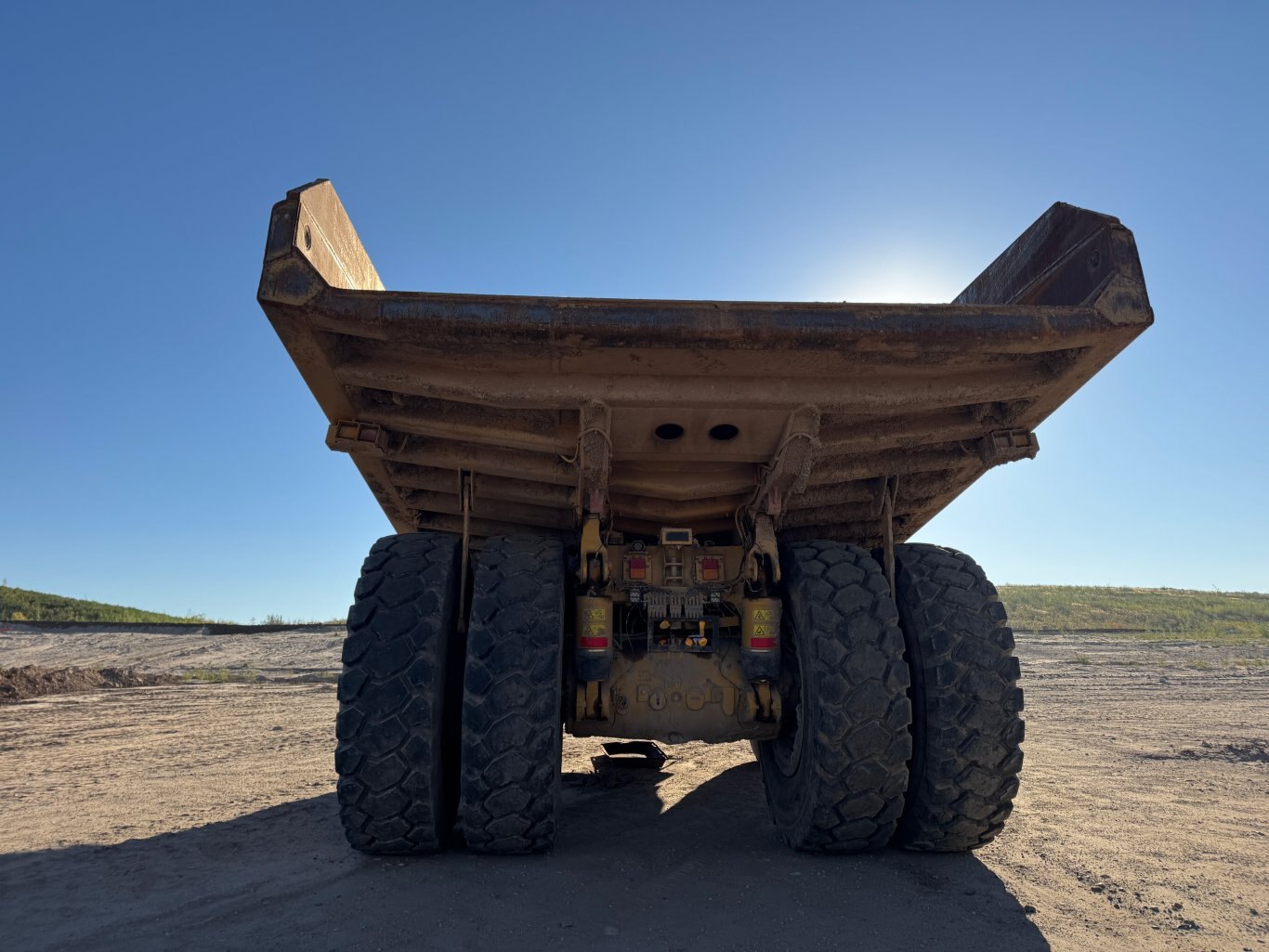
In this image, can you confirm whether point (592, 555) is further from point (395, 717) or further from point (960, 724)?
point (960, 724)

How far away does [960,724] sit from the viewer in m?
3.32

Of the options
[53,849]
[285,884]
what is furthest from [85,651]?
[285,884]

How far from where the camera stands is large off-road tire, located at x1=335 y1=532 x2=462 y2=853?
3221 mm

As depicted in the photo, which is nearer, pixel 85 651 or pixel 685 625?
pixel 685 625

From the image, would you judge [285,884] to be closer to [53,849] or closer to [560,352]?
[53,849]

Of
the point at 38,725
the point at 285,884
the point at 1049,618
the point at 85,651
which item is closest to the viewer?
the point at 285,884

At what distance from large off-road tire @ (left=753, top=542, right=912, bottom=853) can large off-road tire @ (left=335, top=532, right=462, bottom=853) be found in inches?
62.8

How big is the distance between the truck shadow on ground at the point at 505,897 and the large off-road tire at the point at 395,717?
18 cm

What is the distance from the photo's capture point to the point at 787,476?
3.72m

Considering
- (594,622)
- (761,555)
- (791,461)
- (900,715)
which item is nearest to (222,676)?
(594,622)

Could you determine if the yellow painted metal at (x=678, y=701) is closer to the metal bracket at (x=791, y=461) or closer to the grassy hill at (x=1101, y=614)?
the metal bracket at (x=791, y=461)

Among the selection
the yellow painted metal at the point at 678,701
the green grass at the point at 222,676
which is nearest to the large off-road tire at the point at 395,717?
the yellow painted metal at the point at 678,701

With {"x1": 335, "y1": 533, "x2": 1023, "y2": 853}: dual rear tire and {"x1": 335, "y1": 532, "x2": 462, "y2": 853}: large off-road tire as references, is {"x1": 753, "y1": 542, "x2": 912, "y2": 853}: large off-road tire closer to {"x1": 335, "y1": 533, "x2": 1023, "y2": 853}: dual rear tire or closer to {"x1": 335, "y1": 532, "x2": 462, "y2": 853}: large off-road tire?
{"x1": 335, "y1": 533, "x2": 1023, "y2": 853}: dual rear tire

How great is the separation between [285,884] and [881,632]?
264 centimetres
